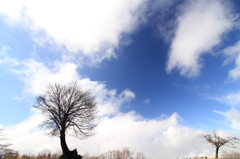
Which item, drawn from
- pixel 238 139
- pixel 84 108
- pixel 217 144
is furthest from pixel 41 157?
pixel 238 139

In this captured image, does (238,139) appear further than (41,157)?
Yes

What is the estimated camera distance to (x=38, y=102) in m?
20.0

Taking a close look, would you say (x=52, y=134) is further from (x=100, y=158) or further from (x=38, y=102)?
(x=100, y=158)

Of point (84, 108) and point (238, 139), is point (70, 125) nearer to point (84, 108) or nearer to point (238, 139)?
point (84, 108)

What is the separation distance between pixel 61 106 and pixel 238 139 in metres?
44.1

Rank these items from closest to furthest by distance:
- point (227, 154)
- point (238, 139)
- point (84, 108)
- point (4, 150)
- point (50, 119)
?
1. point (4, 150)
2. point (50, 119)
3. point (84, 108)
4. point (238, 139)
5. point (227, 154)

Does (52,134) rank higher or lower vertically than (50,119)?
lower

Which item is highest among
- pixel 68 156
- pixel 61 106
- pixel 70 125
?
pixel 61 106

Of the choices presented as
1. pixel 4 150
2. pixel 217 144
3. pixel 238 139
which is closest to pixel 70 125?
pixel 4 150

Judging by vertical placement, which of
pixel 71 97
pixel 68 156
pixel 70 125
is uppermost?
pixel 71 97

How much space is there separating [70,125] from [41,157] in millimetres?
8246

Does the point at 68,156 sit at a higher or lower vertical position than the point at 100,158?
higher

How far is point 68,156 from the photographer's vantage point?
57.5 ft

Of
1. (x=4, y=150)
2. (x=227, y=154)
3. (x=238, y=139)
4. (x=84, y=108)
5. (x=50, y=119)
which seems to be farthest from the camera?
(x=227, y=154)
